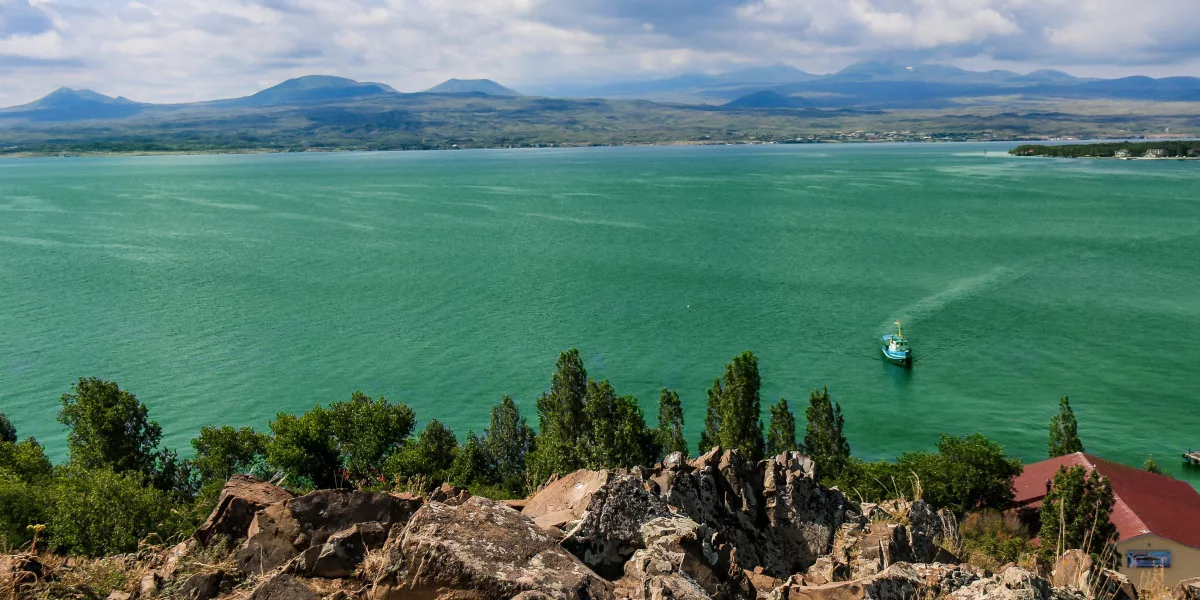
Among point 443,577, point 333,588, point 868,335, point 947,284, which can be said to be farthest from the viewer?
point 947,284

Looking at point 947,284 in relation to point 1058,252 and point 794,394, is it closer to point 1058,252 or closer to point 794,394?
point 1058,252

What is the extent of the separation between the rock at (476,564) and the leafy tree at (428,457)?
69.0 feet

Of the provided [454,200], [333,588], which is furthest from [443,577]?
[454,200]

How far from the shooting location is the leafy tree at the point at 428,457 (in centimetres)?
3174

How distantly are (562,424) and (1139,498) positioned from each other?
23.0m

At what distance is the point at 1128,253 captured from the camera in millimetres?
92688

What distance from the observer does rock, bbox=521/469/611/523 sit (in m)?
12.6

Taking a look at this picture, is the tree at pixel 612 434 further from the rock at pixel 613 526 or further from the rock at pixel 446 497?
the rock at pixel 613 526

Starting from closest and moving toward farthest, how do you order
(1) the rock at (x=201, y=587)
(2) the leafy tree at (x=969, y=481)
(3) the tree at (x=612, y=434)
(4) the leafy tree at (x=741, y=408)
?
(1) the rock at (x=201, y=587), (2) the leafy tree at (x=969, y=481), (3) the tree at (x=612, y=434), (4) the leafy tree at (x=741, y=408)

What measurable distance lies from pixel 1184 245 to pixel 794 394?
240 ft

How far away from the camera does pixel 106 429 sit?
102 ft

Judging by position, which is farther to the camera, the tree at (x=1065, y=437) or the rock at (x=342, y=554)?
the tree at (x=1065, y=437)

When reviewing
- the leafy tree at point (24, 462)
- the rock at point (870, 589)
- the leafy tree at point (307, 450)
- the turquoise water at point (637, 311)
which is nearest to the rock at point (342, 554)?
the rock at point (870, 589)

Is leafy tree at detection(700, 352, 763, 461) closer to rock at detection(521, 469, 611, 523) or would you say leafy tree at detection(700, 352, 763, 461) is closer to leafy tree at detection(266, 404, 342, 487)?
leafy tree at detection(266, 404, 342, 487)
